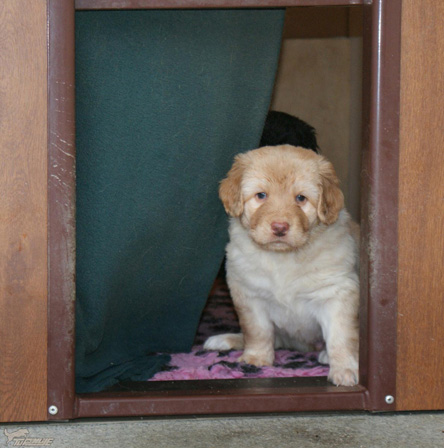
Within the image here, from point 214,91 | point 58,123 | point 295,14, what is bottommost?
point 58,123

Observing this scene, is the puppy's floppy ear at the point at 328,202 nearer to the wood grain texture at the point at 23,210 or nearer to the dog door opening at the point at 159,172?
the dog door opening at the point at 159,172

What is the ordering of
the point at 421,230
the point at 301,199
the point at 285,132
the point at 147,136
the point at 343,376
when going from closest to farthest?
the point at 421,230
the point at 343,376
the point at 147,136
the point at 301,199
the point at 285,132

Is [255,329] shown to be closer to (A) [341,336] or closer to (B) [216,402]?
(A) [341,336]

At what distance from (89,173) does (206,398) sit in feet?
3.42

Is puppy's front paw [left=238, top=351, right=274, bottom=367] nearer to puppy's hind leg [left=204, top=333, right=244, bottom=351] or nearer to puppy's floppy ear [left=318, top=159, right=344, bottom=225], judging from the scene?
puppy's hind leg [left=204, top=333, right=244, bottom=351]

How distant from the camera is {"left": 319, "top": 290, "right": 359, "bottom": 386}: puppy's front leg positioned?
2979 millimetres

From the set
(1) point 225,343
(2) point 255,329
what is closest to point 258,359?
(2) point 255,329

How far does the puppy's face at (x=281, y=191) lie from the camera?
10.1 ft

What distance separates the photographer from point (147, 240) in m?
3.24

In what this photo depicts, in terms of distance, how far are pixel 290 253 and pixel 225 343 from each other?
0.74 m

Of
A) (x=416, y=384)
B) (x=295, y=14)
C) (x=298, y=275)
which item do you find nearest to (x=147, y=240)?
(x=298, y=275)

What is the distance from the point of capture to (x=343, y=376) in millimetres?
2889

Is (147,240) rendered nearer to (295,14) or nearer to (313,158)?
(313,158)

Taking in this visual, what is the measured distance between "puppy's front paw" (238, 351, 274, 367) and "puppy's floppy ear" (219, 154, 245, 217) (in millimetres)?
691
